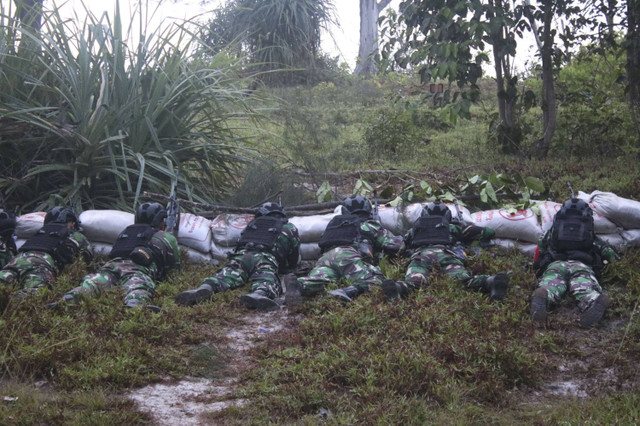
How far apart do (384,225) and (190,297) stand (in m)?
2.16

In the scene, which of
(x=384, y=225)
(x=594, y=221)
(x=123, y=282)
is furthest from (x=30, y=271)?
(x=594, y=221)

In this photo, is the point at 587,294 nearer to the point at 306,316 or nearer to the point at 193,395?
the point at 306,316

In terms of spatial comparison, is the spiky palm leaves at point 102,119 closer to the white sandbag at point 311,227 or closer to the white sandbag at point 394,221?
the white sandbag at point 311,227

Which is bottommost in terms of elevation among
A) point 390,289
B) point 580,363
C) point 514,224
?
point 580,363

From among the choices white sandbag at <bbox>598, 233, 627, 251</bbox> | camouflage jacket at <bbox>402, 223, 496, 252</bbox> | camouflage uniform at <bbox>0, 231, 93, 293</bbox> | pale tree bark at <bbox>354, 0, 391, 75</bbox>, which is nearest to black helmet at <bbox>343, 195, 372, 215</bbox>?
camouflage jacket at <bbox>402, 223, 496, 252</bbox>

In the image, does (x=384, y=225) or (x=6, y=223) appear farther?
(x=384, y=225)

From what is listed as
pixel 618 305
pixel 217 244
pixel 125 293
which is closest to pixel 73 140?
pixel 217 244

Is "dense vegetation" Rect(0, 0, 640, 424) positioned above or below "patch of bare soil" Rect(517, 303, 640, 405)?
above

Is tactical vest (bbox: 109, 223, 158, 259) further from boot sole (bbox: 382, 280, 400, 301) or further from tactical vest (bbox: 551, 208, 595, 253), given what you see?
tactical vest (bbox: 551, 208, 595, 253)

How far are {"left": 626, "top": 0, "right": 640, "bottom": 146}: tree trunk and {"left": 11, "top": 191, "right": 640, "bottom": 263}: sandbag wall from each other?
2926 mm

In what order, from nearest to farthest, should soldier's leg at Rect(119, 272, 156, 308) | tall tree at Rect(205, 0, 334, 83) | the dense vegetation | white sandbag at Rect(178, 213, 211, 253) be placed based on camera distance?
the dense vegetation < soldier's leg at Rect(119, 272, 156, 308) < white sandbag at Rect(178, 213, 211, 253) < tall tree at Rect(205, 0, 334, 83)

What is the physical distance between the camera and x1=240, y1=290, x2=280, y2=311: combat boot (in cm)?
519

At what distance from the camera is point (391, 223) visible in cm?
667

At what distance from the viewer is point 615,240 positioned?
6.24m
